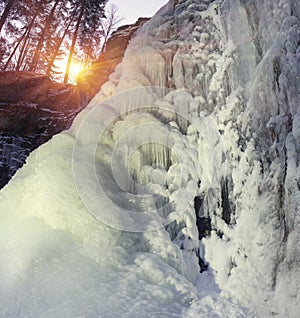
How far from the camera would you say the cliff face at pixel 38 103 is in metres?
14.0

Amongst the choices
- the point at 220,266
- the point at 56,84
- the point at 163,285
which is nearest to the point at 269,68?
the point at 220,266

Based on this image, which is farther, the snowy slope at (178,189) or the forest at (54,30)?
the forest at (54,30)

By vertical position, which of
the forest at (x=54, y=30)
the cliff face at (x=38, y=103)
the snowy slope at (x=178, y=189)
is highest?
the forest at (x=54, y=30)

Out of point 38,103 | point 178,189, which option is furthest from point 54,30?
point 178,189

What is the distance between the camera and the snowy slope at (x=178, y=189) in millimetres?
4109

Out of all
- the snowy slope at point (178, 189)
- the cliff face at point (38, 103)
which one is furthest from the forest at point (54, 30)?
the snowy slope at point (178, 189)

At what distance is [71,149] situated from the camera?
607 cm

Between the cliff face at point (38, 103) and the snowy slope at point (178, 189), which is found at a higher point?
the cliff face at point (38, 103)

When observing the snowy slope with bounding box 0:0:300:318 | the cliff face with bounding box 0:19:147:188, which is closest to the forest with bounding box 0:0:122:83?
the cliff face with bounding box 0:19:147:188

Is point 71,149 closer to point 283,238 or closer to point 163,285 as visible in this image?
point 163,285

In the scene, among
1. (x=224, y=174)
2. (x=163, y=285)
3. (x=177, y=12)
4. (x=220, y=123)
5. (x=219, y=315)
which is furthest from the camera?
(x=177, y=12)

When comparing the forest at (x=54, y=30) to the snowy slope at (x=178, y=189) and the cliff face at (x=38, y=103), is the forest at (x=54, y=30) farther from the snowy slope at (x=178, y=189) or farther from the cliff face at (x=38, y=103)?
the snowy slope at (x=178, y=189)

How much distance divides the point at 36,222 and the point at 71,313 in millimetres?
1738

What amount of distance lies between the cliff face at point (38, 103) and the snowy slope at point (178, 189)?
26.0 ft
